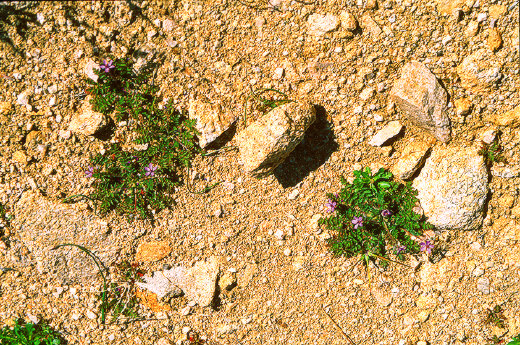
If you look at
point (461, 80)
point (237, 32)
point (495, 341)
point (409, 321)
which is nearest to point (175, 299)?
point (409, 321)

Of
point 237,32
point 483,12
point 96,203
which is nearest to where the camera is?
point 483,12

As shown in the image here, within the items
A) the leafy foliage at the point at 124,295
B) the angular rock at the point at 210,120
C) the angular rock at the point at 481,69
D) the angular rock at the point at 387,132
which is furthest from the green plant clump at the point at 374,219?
Result: the leafy foliage at the point at 124,295

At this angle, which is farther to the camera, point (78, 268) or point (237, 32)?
point (78, 268)

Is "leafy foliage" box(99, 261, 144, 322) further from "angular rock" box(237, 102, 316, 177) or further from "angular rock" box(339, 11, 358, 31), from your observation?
"angular rock" box(339, 11, 358, 31)

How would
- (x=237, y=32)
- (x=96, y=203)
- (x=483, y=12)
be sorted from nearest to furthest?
1. (x=483, y=12)
2. (x=237, y=32)
3. (x=96, y=203)

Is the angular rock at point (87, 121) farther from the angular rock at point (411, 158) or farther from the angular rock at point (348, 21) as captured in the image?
the angular rock at point (411, 158)

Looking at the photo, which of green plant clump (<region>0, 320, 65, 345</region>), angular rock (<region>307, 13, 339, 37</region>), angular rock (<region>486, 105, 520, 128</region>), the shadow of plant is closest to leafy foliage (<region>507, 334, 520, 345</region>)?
angular rock (<region>486, 105, 520, 128</region>)

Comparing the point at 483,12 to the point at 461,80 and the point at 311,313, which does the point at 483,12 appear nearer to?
the point at 461,80

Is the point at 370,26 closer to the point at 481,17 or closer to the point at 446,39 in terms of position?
the point at 446,39
